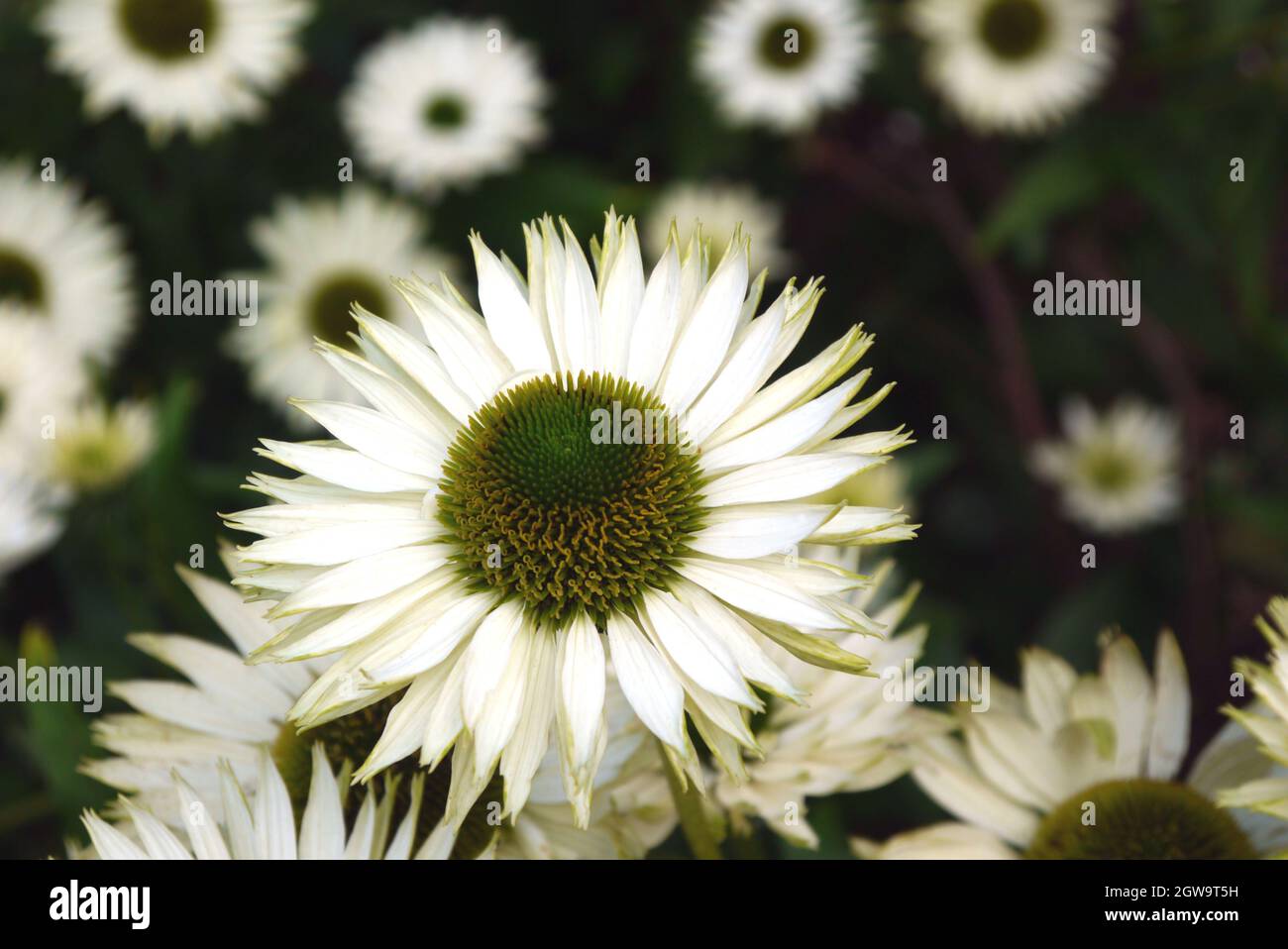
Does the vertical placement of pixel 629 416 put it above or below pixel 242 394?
below

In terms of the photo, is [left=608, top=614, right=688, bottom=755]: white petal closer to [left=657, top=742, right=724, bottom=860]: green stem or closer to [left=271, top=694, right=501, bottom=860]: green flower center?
[left=657, top=742, right=724, bottom=860]: green stem

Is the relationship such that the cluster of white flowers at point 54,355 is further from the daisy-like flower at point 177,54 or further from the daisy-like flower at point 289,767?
the daisy-like flower at point 289,767

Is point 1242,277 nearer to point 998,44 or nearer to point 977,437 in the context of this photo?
point 977,437

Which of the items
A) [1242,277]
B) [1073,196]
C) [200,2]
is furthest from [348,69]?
[1242,277]

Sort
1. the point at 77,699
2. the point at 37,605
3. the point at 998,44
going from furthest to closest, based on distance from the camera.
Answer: the point at 998,44 < the point at 37,605 < the point at 77,699

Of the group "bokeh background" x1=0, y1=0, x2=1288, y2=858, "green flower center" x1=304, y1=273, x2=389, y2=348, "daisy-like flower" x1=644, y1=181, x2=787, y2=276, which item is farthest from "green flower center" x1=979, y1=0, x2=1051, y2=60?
"green flower center" x1=304, y1=273, x2=389, y2=348

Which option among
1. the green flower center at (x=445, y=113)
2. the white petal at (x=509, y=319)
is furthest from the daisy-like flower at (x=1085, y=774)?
the green flower center at (x=445, y=113)
